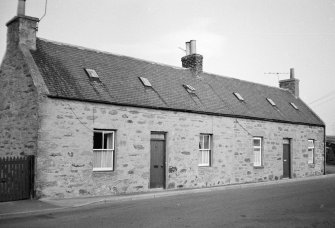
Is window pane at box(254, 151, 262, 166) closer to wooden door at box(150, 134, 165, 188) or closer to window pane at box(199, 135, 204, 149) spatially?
window pane at box(199, 135, 204, 149)

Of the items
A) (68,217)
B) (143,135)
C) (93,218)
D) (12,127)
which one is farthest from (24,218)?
(143,135)

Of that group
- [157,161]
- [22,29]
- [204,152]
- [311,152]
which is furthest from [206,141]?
[311,152]

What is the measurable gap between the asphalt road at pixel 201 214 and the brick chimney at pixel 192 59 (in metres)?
11.0

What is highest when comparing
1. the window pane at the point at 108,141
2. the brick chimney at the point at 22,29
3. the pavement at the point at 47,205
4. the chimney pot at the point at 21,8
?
the chimney pot at the point at 21,8

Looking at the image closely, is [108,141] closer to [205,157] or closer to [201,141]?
[201,141]

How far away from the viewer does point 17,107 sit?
13.9 meters

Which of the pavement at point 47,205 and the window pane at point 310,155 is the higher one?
the window pane at point 310,155

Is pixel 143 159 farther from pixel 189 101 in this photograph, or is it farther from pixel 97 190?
pixel 189 101

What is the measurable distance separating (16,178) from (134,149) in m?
5.01

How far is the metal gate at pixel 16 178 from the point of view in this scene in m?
11.7

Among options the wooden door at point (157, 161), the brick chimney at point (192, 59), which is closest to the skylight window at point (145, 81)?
the wooden door at point (157, 161)

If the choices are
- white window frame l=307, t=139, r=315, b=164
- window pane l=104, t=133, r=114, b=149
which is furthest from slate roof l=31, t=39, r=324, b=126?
white window frame l=307, t=139, r=315, b=164

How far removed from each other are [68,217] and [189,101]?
404 inches

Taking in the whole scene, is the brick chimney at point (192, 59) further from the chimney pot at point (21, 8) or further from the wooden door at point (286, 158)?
the chimney pot at point (21, 8)
